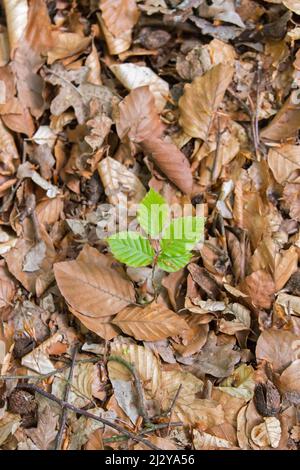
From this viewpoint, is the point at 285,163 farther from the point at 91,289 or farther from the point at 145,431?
the point at 145,431

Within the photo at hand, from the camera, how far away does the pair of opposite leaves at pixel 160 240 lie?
4.75ft

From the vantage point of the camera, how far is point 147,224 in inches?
57.4

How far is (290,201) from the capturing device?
1726mm

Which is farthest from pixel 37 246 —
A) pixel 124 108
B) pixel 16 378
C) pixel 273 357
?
pixel 273 357

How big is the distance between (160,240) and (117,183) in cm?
35

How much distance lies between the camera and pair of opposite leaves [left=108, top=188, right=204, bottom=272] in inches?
57.0

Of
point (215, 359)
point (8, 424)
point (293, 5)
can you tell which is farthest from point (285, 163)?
point (8, 424)

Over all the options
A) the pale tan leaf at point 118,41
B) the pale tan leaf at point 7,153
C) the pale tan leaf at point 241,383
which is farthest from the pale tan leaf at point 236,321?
the pale tan leaf at point 118,41

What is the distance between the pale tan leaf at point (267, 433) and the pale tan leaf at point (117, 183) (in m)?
0.79

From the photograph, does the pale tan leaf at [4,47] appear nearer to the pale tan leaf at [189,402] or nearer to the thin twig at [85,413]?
the thin twig at [85,413]

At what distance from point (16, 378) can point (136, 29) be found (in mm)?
1283

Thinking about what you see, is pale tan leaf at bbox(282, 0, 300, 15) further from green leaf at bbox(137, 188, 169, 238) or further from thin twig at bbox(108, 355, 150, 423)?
thin twig at bbox(108, 355, 150, 423)

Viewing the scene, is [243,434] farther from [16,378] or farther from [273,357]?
[16,378]

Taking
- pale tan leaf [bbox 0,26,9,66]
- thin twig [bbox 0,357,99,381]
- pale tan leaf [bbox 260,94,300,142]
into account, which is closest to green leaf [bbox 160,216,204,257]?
thin twig [bbox 0,357,99,381]
